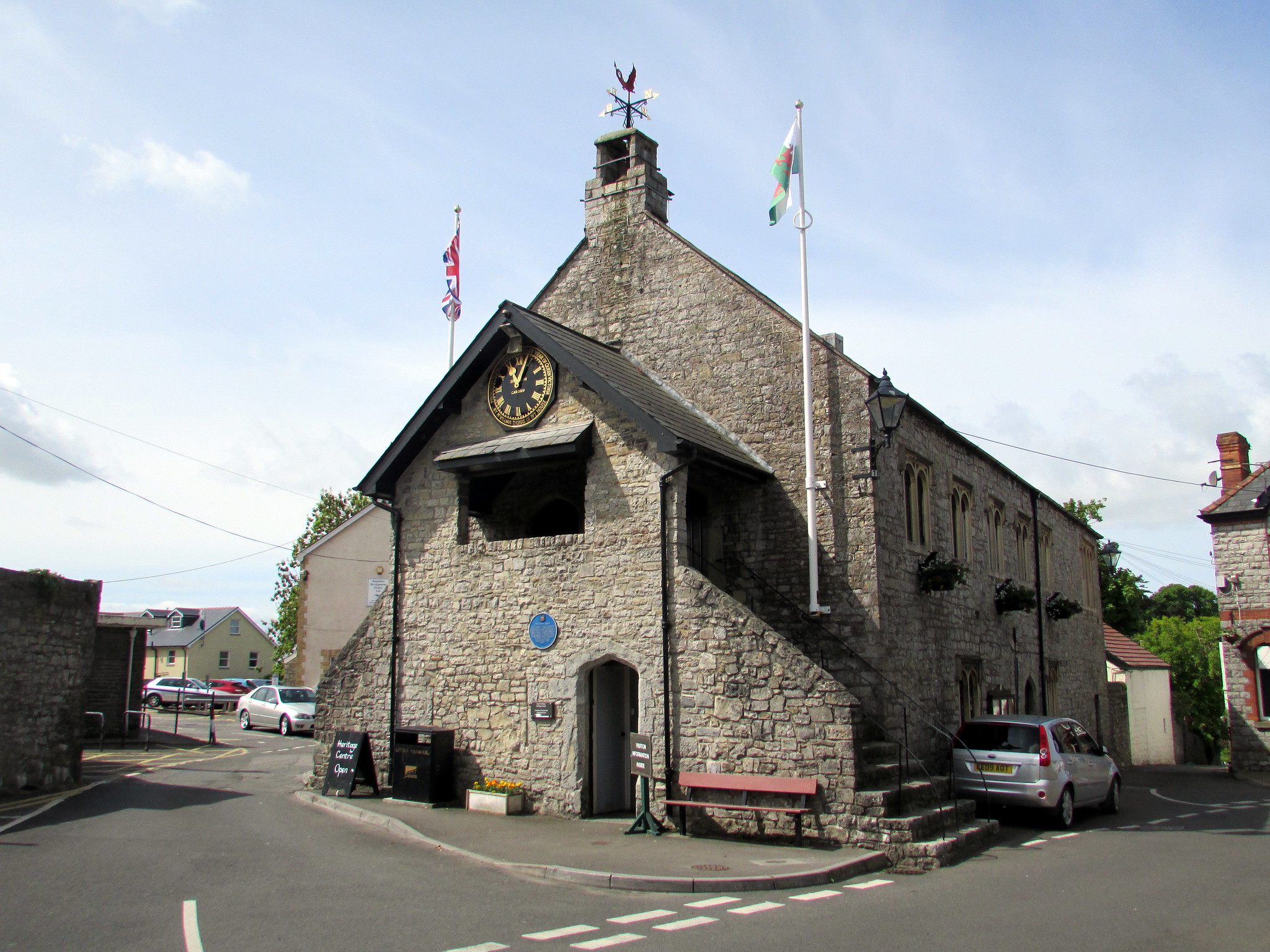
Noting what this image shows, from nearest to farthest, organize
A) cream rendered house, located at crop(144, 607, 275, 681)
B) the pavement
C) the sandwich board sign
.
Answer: the pavement → the sandwich board sign → cream rendered house, located at crop(144, 607, 275, 681)

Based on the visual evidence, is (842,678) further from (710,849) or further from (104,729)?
(104,729)

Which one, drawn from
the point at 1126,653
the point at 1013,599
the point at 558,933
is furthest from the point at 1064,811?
the point at 1126,653

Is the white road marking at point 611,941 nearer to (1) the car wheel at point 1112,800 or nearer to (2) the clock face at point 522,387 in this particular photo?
(2) the clock face at point 522,387

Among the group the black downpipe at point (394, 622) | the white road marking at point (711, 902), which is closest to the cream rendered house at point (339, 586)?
the black downpipe at point (394, 622)

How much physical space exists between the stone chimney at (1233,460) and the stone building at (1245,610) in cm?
187

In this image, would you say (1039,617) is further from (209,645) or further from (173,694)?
(209,645)

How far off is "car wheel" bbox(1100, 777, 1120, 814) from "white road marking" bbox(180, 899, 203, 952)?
1337 cm

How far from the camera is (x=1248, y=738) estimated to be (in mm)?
25844

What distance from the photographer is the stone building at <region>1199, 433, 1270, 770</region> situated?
84.6ft

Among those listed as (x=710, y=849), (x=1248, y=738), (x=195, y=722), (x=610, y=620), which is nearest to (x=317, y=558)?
(x=195, y=722)

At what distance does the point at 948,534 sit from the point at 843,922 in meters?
11.0

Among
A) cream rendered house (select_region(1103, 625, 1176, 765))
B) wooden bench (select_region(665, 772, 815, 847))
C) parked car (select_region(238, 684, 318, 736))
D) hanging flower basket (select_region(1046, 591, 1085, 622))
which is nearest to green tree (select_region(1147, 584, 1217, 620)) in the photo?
cream rendered house (select_region(1103, 625, 1176, 765))

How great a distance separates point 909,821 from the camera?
11164 mm

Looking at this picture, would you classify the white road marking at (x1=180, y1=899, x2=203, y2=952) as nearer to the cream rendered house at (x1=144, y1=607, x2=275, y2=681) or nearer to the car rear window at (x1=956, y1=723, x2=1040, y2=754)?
the car rear window at (x1=956, y1=723, x2=1040, y2=754)
